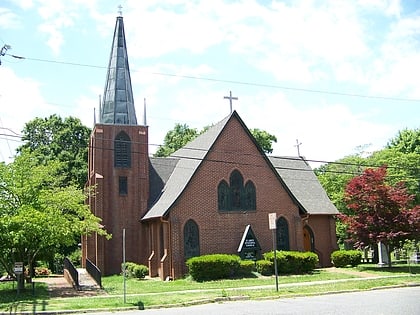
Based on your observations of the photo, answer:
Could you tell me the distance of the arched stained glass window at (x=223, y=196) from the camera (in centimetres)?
3056

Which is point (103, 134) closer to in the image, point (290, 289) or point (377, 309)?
point (290, 289)

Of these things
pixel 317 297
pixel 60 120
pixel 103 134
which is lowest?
pixel 317 297

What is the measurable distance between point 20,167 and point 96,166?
11705mm

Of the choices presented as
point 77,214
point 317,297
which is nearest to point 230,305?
point 317,297

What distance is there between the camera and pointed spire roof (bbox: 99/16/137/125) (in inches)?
1460

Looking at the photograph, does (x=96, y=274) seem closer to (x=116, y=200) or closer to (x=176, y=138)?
(x=116, y=200)

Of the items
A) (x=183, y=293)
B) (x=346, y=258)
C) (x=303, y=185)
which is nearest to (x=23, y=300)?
(x=183, y=293)

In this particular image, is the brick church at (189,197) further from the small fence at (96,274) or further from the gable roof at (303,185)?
the small fence at (96,274)

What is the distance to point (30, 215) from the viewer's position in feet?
69.3

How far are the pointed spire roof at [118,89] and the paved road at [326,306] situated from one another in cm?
2240

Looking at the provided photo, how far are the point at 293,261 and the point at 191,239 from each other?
5.87 metres

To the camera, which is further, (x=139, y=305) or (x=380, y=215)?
(x=380, y=215)

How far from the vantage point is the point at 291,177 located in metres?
37.9

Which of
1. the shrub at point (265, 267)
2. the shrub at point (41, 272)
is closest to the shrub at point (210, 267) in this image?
the shrub at point (265, 267)
